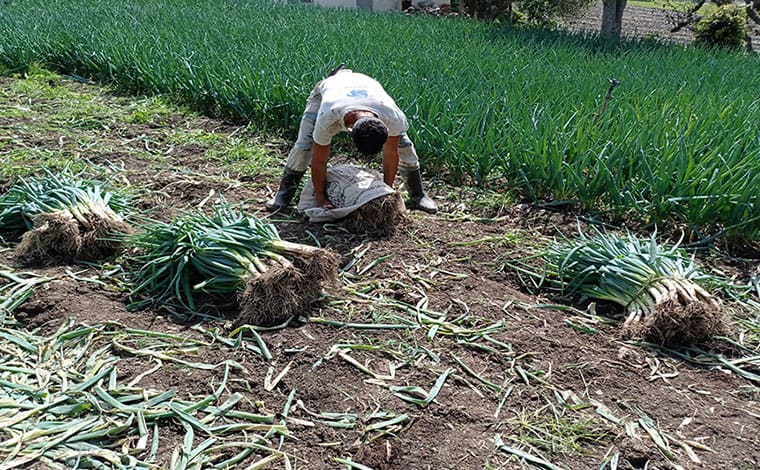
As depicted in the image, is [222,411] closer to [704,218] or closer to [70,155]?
[704,218]

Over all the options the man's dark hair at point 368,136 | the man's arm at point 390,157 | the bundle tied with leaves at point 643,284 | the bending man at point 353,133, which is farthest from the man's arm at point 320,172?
the bundle tied with leaves at point 643,284

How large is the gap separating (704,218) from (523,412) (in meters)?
1.85

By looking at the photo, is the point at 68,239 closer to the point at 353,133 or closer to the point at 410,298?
the point at 353,133

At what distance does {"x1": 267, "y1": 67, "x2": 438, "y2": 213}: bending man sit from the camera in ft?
9.77

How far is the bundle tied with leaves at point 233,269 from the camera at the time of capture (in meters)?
2.50

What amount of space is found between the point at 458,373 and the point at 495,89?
3.24 metres

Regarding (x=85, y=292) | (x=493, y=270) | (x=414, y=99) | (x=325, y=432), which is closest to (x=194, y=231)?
(x=85, y=292)

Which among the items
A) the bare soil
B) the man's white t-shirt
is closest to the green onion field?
the bare soil

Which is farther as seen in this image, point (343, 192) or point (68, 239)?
point (343, 192)

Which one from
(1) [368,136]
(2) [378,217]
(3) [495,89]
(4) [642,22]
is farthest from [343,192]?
(4) [642,22]

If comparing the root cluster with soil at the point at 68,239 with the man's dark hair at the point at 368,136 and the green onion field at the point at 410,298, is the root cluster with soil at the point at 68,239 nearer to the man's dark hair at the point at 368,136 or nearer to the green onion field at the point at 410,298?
the green onion field at the point at 410,298

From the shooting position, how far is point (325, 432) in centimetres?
202

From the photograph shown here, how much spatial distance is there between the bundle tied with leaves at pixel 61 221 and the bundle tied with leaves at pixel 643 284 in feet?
6.45

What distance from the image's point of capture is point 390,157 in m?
3.49
